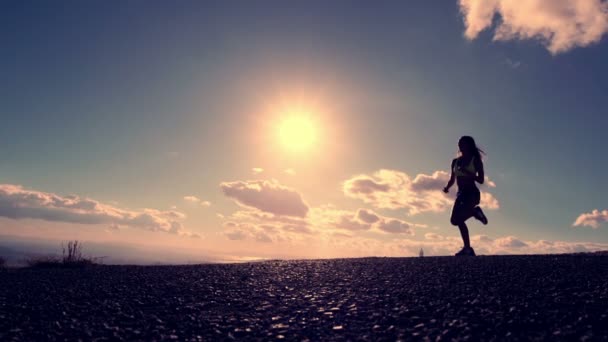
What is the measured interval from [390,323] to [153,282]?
3.62 m

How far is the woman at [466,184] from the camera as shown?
964 cm

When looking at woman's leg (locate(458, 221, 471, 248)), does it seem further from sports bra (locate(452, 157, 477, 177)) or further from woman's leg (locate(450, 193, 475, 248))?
sports bra (locate(452, 157, 477, 177))

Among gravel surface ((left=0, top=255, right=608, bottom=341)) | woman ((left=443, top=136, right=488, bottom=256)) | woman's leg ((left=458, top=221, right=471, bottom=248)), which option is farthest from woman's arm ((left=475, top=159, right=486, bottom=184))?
gravel surface ((left=0, top=255, right=608, bottom=341))

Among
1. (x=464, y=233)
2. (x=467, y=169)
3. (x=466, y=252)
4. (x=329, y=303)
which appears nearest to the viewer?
(x=329, y=303)

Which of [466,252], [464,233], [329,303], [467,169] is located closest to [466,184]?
[467,169]

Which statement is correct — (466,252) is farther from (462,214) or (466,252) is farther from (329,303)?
(329,303)

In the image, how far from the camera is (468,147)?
32.9ft

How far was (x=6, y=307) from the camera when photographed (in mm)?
4906

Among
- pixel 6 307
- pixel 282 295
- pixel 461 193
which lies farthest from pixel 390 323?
pixel 461 193

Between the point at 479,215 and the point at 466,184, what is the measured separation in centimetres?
74


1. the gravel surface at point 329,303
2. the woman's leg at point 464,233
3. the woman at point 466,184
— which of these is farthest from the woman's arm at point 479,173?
the gravel surface at point 329,303

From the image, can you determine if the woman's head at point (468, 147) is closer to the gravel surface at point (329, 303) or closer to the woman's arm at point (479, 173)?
the woman's arm at point (479, 173)

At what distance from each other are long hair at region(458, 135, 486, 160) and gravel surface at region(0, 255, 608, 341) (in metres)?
3.63

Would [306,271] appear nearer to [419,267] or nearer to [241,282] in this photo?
[241,282]
